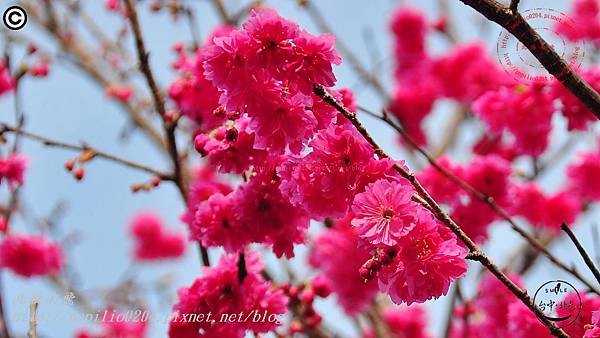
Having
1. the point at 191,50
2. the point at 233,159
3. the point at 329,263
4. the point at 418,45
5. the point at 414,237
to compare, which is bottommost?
the point at 414,237

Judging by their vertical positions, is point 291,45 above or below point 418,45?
below

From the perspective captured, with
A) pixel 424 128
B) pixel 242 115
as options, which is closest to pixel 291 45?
pixel 242 115

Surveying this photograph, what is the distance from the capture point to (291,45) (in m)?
1.74

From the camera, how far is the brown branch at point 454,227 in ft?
5.67

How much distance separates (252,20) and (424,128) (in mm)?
4697

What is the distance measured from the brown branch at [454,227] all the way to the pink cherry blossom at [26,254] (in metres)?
3.38

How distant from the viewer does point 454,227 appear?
5.71 ft

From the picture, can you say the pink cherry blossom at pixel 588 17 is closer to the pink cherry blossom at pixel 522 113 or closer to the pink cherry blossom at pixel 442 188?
the pink cherry blossom at pixel 522 113

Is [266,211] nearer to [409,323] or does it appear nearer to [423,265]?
[423,265]

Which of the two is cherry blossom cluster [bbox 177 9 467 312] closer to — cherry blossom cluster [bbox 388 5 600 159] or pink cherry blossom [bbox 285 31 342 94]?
pink cherry blossom [bbox 285 31 342 94]

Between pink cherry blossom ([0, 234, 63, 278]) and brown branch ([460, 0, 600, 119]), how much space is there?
3691 mm

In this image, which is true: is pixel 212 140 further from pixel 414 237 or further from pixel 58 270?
pixel 58 270

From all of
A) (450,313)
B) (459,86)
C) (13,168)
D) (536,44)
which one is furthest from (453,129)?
(536,44)

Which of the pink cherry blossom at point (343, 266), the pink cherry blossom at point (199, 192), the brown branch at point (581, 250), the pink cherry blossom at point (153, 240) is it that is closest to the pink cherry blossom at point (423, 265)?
the brown branch at point (581, 250)
